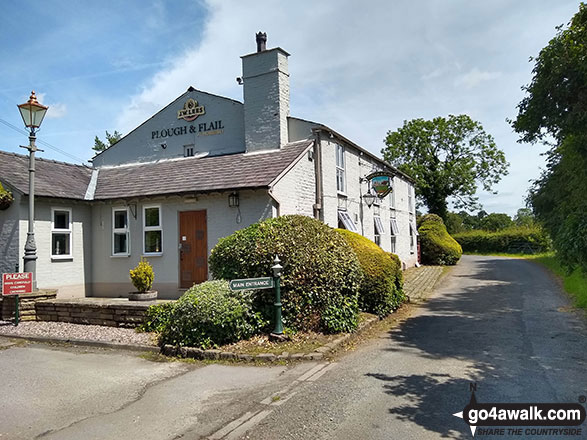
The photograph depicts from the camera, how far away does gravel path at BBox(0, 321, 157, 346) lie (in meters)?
8.35

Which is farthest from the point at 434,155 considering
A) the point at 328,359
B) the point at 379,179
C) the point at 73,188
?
the point at 328,359

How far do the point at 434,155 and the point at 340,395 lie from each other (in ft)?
151

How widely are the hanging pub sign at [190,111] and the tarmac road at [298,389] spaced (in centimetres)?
1086

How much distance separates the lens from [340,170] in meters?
16.5

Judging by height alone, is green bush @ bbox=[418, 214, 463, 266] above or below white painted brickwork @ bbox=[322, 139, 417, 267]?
below

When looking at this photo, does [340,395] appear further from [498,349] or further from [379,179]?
[379,179]

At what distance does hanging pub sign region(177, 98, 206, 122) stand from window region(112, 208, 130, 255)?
5009 mm

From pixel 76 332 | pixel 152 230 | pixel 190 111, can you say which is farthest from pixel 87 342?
pixel 190 111

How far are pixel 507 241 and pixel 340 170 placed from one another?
31.8 meters

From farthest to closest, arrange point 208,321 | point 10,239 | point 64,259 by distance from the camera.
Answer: point 64,259, point 10,239, point 208,321

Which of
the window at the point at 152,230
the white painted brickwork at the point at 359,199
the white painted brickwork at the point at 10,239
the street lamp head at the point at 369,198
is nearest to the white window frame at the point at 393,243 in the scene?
the white painted brickwork at the point at 359,199

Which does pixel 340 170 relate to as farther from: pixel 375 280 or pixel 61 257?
pixel 61 257

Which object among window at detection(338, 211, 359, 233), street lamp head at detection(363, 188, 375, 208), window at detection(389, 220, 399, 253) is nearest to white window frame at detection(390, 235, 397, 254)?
window at detection(389, 220, 399, 253)

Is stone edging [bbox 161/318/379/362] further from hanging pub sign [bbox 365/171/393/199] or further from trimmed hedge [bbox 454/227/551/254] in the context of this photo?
trimmed hedge [bbox 454/227/551/254]
